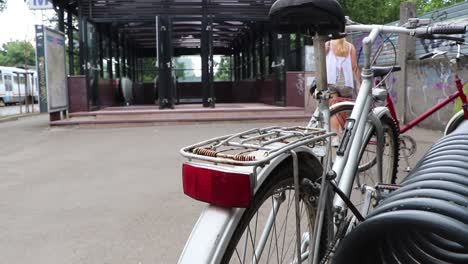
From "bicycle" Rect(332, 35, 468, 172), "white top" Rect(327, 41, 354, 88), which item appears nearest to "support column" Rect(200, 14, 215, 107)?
"white top" Rect(327, 41, 354, 88)

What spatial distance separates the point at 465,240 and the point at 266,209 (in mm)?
919

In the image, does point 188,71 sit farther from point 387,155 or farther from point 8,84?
point 8,84

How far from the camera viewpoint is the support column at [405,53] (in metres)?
10.4

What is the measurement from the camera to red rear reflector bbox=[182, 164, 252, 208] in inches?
55.3

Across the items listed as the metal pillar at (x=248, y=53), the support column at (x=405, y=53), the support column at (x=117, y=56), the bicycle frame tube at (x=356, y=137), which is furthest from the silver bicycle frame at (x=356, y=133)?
the metal pillar at (x=248, y=53)

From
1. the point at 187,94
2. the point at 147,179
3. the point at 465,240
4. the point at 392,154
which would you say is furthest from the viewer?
→ the point at 187,94

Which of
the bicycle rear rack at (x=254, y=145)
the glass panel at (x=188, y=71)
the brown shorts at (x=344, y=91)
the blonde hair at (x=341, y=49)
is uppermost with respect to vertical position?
the glass panel at (x=188, y=71)

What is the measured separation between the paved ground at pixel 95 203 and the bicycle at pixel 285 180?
1468 millimetres

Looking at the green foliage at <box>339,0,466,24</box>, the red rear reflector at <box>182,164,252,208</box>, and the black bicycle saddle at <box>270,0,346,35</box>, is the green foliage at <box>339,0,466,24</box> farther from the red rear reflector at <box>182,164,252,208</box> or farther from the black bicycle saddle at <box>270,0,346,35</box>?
the red rear reflector at <box>182,164,252,208</box>

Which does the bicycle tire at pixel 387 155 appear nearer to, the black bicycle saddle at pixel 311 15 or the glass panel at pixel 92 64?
the black bicycle saddle at pixel 311 15

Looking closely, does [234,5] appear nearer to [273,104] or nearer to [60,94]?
[273,104]

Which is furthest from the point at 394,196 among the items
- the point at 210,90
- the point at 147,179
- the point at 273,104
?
the point at 273,104

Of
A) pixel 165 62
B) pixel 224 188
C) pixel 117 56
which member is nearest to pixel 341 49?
pixel 224 188

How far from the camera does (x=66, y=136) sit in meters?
10.2
